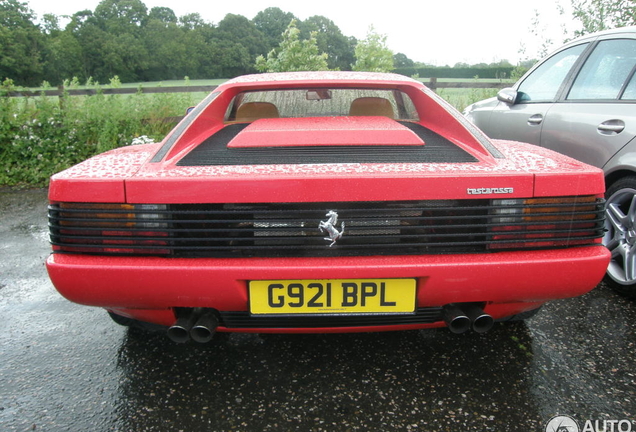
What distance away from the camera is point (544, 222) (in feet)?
5.53

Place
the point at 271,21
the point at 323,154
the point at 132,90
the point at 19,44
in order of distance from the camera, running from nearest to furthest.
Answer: the point at 323,154 → the point at 132,90 → the point at 19,44 → the point at 271,21

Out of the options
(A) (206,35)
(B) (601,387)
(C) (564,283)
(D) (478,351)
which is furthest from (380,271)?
(A) (206,35)

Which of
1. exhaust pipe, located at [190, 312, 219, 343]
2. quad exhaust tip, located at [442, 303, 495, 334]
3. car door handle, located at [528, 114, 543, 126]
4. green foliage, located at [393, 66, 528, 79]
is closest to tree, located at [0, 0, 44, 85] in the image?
green foliage, located at [393, 66, 528, 79]

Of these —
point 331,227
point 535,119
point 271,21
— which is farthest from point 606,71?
point 271,21

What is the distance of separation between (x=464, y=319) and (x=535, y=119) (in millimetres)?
2319

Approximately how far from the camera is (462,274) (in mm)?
1643

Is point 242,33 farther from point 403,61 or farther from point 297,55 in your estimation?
point 297,55

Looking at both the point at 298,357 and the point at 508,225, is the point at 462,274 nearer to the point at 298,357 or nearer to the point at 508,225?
the point at 508,225

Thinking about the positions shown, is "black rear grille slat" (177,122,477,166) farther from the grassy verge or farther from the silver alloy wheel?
the grassy verge

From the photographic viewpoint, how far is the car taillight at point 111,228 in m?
1.64

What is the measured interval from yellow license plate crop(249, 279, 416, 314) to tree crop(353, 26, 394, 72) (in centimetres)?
1561

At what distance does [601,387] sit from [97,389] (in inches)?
82.4

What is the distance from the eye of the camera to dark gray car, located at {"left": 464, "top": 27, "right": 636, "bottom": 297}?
271 centimetres

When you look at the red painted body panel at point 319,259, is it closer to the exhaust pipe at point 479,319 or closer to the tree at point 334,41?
the exhaust pipe at point 479,319
